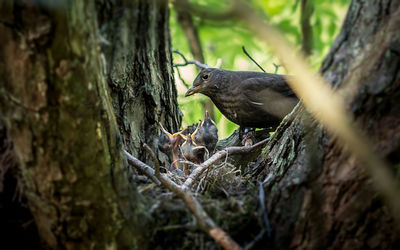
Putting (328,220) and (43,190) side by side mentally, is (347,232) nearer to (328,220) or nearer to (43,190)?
(328,220)

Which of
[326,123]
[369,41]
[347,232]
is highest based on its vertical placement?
[369,41]

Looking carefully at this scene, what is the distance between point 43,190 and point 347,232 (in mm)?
1203

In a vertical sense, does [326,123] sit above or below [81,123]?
above

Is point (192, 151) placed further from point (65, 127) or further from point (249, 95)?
point (65, 127)

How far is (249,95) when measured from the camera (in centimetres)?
409

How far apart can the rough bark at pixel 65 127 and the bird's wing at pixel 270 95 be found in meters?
2.41

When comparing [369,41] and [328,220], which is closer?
[369,41]

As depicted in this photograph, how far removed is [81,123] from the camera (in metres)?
1.45

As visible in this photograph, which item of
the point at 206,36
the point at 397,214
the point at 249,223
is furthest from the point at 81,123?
the point at 206,36

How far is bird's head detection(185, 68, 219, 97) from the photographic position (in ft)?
13.9

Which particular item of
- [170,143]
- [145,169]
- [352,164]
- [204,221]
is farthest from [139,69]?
[352,164]

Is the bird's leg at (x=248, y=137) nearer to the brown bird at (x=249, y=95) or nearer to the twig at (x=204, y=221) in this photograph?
the brown bird at (x=249, y=95)

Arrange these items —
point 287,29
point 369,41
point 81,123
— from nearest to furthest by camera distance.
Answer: point 81,123 < point 369,41 < point 287,29

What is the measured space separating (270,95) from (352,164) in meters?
2.45
